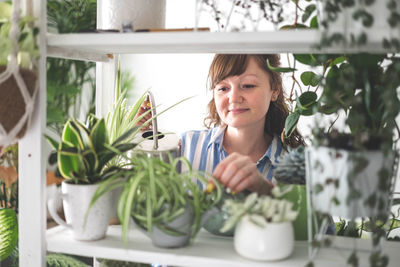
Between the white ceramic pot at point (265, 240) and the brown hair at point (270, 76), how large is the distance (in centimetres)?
90

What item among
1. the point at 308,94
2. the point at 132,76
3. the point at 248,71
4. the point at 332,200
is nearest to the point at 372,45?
the point at 332,200

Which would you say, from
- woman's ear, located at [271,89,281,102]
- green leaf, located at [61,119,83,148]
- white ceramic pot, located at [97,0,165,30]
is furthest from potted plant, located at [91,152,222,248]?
woman's ear, located at [271,89,281,102]

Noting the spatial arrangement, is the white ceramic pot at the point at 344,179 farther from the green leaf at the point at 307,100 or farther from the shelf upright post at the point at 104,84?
the shelf upright post at the point at 104,84

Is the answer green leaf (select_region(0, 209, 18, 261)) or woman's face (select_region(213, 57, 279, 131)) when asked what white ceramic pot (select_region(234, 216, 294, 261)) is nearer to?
woman's face (select_region(213, 57, 279, 131))

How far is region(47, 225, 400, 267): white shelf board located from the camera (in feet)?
2.75

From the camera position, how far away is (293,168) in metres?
0.95

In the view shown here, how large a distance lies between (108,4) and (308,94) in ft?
2.33

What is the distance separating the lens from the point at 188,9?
3.23 meters

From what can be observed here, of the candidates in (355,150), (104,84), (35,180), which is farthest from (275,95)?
(35,180)

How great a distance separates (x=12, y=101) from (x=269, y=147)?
Result: 1092 mm

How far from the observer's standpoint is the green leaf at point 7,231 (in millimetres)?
1392

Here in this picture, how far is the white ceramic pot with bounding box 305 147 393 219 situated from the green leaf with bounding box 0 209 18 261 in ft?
3.61

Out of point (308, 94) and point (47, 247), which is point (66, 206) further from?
point (308, 94)

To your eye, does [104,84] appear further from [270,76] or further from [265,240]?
[265,240]
